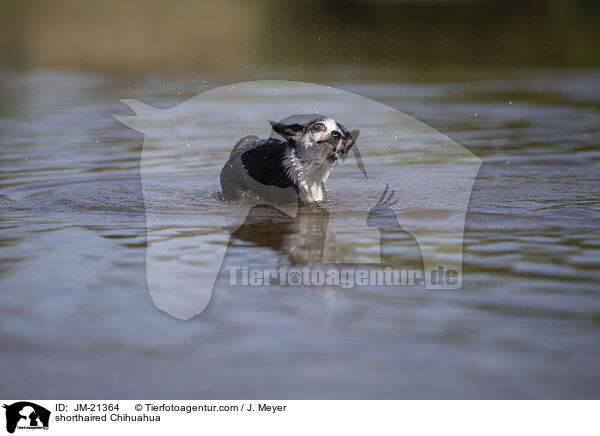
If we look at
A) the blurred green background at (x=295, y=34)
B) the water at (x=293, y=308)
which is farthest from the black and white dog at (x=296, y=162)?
the blurred green background at (x=295, y=34)

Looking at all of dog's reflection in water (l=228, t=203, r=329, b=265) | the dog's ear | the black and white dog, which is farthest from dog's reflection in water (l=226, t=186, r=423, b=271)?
the dog's ear

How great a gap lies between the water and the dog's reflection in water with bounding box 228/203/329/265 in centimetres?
4

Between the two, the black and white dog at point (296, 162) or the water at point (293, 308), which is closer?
the water at point (293, 308)

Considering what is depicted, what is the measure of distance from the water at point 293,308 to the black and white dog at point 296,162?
1.08 feet

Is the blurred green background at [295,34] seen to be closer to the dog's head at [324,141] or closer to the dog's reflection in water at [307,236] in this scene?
the dog's head at [324,141]

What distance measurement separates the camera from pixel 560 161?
10312 mm

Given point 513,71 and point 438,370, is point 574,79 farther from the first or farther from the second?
point 438,370

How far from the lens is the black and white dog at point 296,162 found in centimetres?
867

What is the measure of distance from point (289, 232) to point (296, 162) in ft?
3.68

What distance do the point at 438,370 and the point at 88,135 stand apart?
892 cm

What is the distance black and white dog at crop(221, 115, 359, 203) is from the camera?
8672 mm
